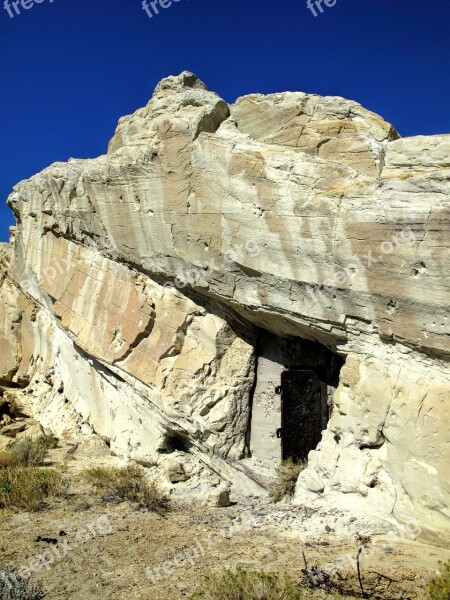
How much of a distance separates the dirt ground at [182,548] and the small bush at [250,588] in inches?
15.4

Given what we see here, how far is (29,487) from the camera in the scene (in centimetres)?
794

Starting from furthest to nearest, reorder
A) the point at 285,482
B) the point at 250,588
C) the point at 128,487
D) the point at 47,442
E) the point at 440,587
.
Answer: the point at 47,442
the point at 128,487
the point at 285,482
the point at 250,588
the point at 440,587

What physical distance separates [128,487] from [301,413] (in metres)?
2.86

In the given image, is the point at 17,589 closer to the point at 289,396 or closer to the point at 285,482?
the point at 285,482

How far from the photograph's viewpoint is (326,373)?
831 centimetres

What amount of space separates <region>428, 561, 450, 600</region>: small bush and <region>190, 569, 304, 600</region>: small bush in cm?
110

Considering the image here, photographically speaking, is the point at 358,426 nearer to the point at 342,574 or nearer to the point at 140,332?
the point at 342,574

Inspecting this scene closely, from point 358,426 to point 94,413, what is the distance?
6348 millimetres

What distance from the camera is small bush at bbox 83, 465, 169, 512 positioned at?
746 cm

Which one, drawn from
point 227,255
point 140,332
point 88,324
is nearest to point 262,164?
point 227,255

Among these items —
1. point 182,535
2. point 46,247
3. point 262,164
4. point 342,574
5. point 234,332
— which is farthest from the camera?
point 46,247
